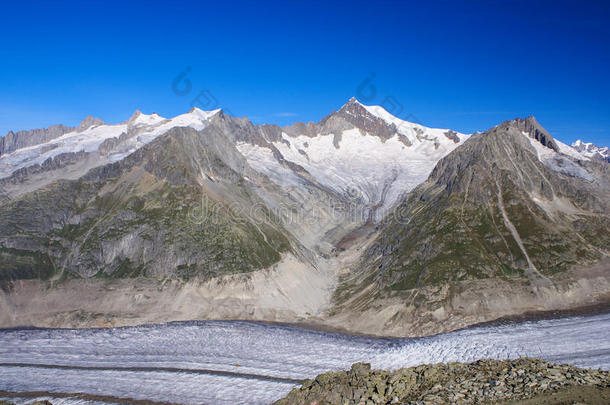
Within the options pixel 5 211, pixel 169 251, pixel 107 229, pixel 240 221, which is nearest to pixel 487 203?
pixel 240 221

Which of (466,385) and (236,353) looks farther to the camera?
(236,353)

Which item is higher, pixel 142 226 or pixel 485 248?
pixel 142 226

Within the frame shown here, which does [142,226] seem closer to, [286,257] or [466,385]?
[286,257]

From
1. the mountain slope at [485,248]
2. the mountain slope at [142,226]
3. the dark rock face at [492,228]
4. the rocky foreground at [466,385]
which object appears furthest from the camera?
the mountain slope at [142,226]

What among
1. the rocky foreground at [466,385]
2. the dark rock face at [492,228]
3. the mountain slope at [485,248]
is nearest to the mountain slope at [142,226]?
the mountain slope at [485,248]

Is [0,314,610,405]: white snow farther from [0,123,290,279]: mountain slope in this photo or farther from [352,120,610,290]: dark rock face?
[0,123,290,279]: mountain slope

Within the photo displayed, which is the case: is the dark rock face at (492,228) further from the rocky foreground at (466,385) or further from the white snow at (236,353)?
the rocky foreground at (466,385)

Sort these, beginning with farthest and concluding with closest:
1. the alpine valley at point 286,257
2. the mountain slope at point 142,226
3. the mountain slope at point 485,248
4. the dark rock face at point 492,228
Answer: the mountain slope at point 142,226
the dark rock face at point 492,228
the alpine valley at point 286,257
the mountain slope at point 485,248

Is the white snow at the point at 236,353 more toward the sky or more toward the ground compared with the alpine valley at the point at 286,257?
more toward the ground

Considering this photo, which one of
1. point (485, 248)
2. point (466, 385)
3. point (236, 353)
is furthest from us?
point (485, 248)

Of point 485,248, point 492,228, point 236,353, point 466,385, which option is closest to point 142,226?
point 236,353
